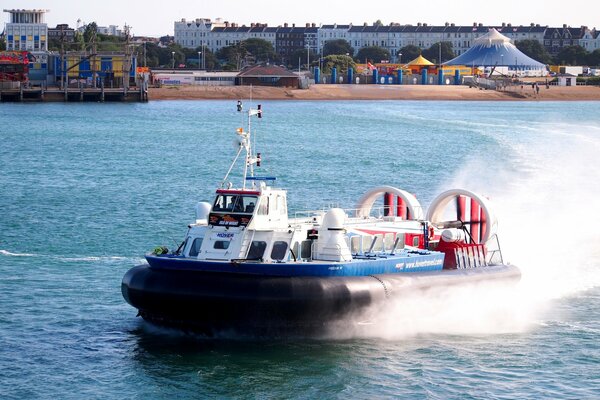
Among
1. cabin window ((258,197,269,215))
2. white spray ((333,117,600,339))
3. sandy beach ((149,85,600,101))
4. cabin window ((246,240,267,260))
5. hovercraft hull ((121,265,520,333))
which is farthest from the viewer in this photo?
sandy beach ((149,85,600,101))

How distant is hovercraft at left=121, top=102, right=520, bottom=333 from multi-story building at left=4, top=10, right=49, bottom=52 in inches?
5741

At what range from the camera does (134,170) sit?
59.7m

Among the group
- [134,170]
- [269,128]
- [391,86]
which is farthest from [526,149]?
[391,86]

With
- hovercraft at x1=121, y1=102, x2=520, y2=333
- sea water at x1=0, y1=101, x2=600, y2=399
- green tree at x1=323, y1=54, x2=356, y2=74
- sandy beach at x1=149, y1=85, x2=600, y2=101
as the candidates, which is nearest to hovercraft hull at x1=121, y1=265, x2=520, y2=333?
hovercraft at x1=121, y1=102, x2=520, y2=333

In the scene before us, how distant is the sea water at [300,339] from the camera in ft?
74.5

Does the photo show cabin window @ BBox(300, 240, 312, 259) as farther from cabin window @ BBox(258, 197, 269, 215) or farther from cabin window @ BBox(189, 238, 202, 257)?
cabin window @ BBox(189, 238, 202, 257)

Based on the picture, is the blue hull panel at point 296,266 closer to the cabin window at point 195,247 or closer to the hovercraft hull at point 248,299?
the hovercraft hull at point 248,299

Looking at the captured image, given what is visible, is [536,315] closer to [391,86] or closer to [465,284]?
[465,284]

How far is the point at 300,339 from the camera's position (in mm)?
24094

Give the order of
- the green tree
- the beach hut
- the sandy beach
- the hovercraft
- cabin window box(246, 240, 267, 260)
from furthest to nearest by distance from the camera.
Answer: the green tree
the beach hut
the sandy beach
cabin window box(246, 240, 267, 260)
the hovercraft

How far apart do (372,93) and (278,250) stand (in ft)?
416

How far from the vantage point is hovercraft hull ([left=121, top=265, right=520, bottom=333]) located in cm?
2348

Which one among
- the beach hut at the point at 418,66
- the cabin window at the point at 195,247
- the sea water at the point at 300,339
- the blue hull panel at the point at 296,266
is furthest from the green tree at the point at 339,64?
the cabin window at the point at 195,247

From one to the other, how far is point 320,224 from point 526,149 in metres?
43.8
